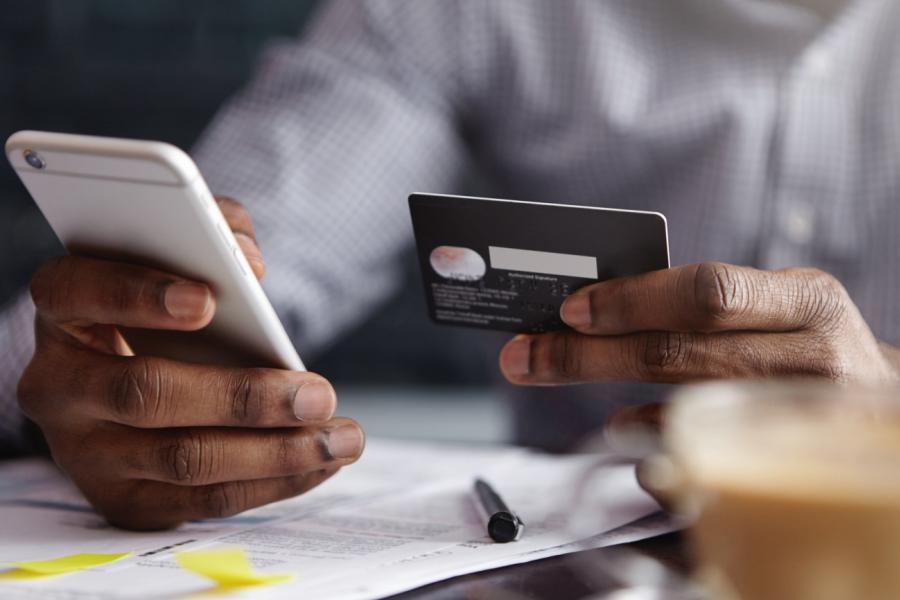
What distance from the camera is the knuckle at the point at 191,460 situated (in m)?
0.56

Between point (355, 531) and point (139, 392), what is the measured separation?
15 cm

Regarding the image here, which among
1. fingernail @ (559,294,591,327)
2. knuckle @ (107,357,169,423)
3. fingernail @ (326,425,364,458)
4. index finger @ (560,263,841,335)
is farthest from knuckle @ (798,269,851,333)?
knuckle @ (107,357,169,423)

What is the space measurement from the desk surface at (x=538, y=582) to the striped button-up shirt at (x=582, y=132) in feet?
1.72

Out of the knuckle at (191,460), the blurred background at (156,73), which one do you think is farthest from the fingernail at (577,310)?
the blurred background at (156,73)

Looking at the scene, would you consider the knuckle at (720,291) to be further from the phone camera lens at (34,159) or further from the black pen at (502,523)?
the phone camera lens at (34,159)

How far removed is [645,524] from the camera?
563mm

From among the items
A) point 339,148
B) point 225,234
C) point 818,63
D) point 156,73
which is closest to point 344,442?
point 225,234

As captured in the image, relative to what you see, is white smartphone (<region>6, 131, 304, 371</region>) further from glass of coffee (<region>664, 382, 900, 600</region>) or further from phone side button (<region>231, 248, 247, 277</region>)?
glass of coffee (<region>664, 382, 900, 600</region>)

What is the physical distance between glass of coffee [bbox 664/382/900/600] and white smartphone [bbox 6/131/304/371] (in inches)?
10.6

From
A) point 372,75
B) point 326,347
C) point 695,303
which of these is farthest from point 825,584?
point 326,347

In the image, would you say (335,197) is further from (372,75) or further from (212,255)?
(212,255)

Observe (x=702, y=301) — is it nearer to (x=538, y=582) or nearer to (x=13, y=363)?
(x=538, y=582)

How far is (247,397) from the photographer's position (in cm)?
55

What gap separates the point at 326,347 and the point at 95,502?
Result: 177cm
